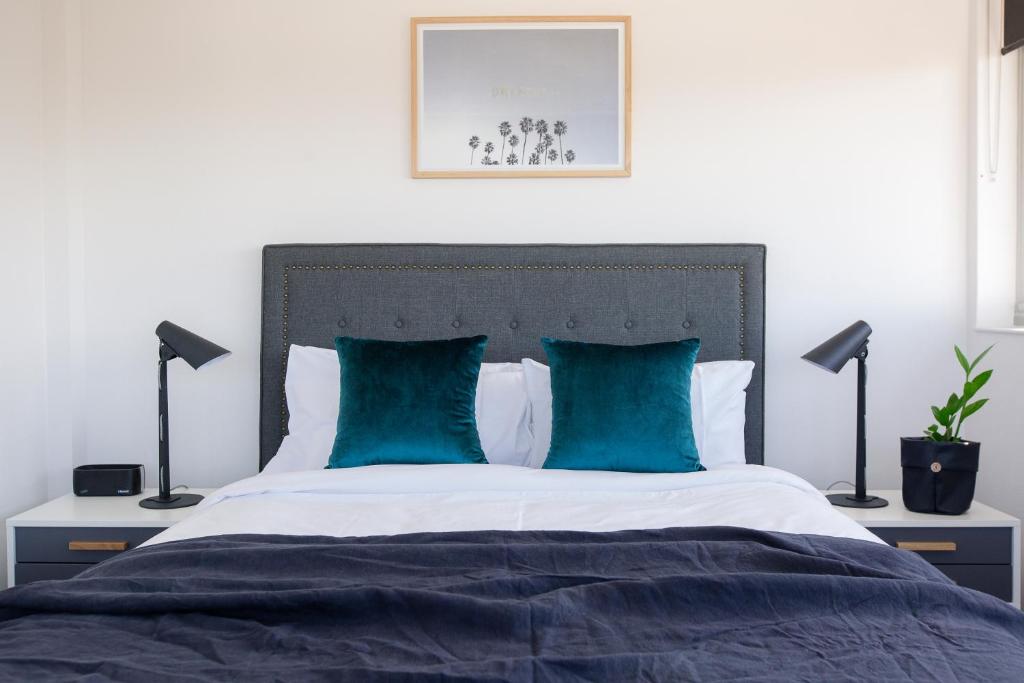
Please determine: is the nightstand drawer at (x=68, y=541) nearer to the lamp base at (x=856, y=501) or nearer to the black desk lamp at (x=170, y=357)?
the black desk lamp at (x=170, y=357)

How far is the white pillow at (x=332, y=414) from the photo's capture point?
2.71m

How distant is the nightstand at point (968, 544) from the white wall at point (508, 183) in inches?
22.1

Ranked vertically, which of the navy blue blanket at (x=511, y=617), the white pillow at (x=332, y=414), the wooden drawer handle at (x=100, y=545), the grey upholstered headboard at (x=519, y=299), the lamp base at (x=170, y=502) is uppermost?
the grey upholstered headboard at (x=519, y=299)

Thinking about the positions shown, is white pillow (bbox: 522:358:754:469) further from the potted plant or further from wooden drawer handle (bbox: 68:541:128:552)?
wooden drawer handle (bbox: 68:541:128:552)

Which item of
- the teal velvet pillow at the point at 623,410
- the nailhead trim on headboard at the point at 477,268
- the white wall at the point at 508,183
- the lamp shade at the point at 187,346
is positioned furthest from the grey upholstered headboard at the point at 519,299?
the teal velvet pillow at the point at 623,410

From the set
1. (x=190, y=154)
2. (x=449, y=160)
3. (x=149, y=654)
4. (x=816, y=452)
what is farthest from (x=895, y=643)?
(x=190, y=154)

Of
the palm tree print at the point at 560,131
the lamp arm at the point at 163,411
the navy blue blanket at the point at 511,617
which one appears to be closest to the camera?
the navy blue blanket at the point at 511,617

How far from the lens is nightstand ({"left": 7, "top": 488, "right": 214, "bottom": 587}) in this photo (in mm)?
2549

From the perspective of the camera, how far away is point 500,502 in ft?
7.14

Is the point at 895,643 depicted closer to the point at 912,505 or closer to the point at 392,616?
the point at 392,616

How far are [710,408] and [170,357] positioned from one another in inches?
70.3

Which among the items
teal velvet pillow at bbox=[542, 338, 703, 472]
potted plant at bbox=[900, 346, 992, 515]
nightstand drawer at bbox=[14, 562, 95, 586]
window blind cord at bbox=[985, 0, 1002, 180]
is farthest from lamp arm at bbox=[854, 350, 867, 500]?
nightstand drawer at bbox=[14, 562, 95, 586]

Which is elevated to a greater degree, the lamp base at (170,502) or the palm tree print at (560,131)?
the palm tree print at (560,131)

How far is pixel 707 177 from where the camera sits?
3.06 meters
